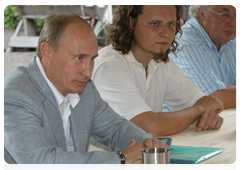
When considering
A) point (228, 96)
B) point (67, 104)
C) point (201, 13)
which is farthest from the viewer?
point (201, 13)

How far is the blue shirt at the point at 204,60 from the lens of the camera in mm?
2361

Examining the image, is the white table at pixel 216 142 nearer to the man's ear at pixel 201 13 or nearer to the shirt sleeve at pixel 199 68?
the shirt sleeve at pixel 199 68

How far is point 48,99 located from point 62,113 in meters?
0.15

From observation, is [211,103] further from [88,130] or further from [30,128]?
[30,128]

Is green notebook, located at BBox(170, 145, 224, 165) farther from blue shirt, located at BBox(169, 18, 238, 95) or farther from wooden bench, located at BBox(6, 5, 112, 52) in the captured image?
wooden bench, located at BBox(6, 5, 112, 52)

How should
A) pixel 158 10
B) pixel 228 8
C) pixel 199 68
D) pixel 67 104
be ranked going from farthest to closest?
pixel 228 8
pixel 199 68
pixel 158 10
pixel 67 104

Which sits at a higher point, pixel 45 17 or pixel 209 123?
pixel 45 17

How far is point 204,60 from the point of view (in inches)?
98.0

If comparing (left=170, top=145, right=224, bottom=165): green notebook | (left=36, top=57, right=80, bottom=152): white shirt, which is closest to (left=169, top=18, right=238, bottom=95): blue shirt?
(left=170, top=145, right=224, bottom=165): green notebook

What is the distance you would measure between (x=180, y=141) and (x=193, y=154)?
0.25 meters

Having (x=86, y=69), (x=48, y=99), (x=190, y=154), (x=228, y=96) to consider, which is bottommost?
(x=228, y=96)

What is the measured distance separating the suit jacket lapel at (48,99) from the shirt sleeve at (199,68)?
1370 millimetres

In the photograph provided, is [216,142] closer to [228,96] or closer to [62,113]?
[62,113]

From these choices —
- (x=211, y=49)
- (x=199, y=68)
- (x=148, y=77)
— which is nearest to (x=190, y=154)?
(x=148, y=77)
